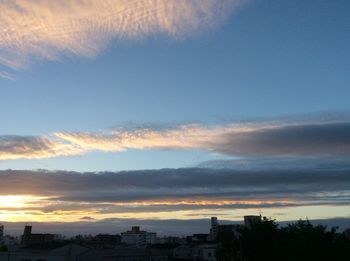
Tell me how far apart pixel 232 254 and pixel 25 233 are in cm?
9196

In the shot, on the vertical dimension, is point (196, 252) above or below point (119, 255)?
above

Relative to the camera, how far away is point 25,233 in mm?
130000

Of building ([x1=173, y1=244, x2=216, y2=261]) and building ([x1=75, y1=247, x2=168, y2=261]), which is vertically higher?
building ([x1=173, y1=244, x2=216, y2=261])

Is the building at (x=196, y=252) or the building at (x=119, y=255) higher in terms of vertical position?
the building at (x=196, y=252)

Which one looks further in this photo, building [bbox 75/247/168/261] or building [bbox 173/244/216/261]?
building [bbox 173/244/216/261]

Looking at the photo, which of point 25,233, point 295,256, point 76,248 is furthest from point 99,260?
point 25,233

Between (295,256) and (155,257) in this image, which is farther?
(155,257)

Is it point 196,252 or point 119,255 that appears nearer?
point 119,255

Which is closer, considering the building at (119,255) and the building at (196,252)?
the building at (119,255)

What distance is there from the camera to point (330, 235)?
158 feet

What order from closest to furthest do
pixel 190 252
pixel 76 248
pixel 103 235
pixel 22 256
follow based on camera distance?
pixel 22 256
pixel 76 248
pixel 190 252
pixel 103 235

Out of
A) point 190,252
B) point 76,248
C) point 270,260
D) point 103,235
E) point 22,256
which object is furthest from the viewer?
point 103,235

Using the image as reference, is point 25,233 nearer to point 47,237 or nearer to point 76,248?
point 47,237

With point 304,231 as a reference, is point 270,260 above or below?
below
